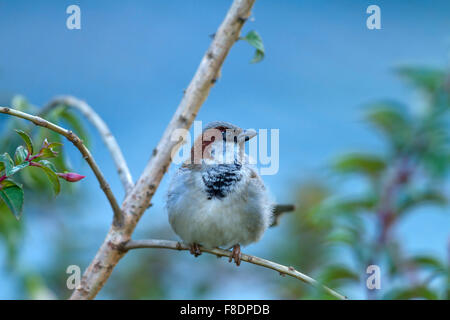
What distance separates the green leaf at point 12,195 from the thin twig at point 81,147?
0.19 m

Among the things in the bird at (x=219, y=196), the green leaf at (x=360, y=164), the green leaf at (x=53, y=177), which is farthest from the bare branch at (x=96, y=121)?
the green leaf at (x=360, y=164)

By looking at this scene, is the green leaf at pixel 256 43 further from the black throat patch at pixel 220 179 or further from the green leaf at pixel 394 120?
the green leaf at pixel 394 120

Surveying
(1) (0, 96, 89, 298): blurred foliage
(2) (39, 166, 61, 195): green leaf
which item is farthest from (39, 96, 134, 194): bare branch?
(2) (39, 166, 61, 195): green leaf

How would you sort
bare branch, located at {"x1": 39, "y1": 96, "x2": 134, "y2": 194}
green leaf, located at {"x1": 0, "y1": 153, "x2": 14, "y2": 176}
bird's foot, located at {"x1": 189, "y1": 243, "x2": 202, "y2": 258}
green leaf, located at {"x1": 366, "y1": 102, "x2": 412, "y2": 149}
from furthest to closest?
green leaf, located at {"x1": 366, "y1": 102, "x2": 412, "y2": 149}
bare branch, located at {"x1": 39, "y1": 96, "x2": 134, "y2": 194}
bird's foot, located at {"x1": 189, "y1": 243, "x2": 202, "y2": 258}
green leaf, located at {"x1": 0, "y1": 153, "x2": 14, "y2": 176}

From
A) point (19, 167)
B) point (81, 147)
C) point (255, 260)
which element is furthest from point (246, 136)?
point (19, 167)

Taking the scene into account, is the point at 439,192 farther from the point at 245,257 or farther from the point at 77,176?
the point at 77,176

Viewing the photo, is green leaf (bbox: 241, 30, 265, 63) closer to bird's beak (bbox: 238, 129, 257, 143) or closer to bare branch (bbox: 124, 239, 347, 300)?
bird's beak (bbox: 238, 129, 257, 143)

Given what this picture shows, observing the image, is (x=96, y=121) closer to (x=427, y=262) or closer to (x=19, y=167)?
(x=19, y=167)

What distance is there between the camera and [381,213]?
84.9 inches

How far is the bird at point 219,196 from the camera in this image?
1.97 metres

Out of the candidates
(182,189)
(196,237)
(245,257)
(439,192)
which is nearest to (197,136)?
(182,189)

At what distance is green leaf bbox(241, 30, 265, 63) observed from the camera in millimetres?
1786

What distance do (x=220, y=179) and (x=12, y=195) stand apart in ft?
2.84

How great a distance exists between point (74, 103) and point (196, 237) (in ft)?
2.65
